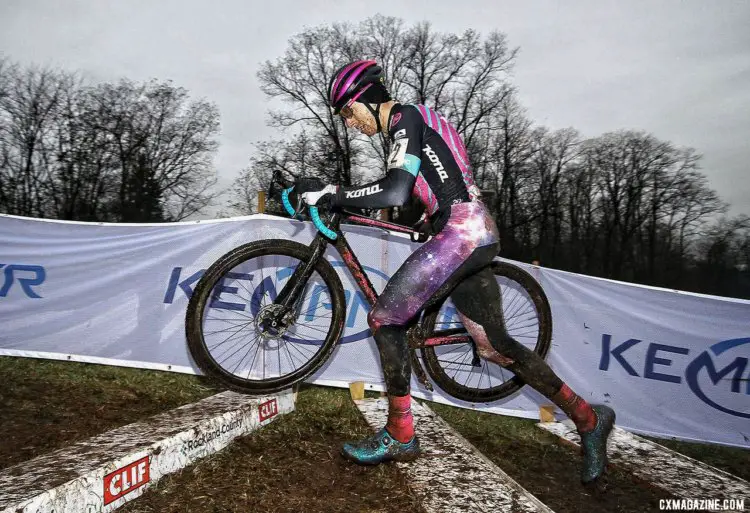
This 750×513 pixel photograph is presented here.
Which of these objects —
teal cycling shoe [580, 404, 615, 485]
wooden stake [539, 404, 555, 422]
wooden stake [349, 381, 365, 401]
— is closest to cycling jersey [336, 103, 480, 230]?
teal cycling shoe [580, 404, 615, 485]

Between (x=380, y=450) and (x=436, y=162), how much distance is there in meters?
1.88

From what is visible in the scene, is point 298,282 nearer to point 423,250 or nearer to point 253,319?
point 423,250

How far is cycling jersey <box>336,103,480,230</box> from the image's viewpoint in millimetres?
2977

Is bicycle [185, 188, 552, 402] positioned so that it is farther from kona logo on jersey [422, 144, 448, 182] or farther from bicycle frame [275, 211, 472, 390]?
kona logo on jersey [422, 144, 448, 182]

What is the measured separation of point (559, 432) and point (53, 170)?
41.0 metres

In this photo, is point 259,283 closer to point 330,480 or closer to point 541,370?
point 330,480

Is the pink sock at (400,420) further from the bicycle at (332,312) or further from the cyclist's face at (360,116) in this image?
the cyclist's face at (360,116)

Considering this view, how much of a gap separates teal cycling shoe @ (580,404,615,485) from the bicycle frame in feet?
3.46

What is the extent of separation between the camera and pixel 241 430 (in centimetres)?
351

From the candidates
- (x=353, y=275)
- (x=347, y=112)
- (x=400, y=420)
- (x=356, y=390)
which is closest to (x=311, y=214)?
(x=353, y=275)

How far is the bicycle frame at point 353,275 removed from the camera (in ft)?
11.5

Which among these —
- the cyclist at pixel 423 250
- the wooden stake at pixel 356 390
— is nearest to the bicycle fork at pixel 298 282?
the cyclist at pixel 423 250

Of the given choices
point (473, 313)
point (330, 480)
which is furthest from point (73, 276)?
point (473, 313)

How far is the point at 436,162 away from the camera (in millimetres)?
3109
